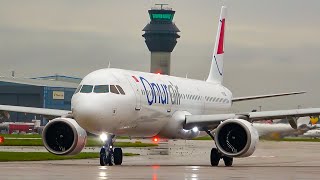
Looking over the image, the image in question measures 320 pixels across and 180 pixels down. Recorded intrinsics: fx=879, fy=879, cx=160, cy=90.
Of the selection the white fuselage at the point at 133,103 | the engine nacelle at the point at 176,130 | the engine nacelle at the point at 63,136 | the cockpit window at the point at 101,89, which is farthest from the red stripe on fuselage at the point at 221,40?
the cockpit window at the point at 101,89

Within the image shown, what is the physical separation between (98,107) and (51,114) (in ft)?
22.5

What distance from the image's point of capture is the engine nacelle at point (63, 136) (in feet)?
125

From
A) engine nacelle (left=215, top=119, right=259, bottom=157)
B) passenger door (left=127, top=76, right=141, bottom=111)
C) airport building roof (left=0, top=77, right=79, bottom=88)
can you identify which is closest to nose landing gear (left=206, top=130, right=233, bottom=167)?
engine nacelle (left=215, top=119, right=259, bottom=157)

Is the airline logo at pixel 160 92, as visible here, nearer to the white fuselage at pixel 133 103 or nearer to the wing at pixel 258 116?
the white fuselage at pixel 133 103

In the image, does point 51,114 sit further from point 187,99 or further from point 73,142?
point 187,99

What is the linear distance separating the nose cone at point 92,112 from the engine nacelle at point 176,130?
20.2 ft

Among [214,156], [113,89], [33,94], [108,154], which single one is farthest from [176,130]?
[33,94]

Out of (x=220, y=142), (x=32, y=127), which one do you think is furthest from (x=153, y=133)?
(x=32, y=127)

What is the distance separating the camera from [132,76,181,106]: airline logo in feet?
129

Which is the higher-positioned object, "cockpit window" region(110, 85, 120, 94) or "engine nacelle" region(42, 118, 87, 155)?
"cockpit window" region(110, 85, 120, 94)

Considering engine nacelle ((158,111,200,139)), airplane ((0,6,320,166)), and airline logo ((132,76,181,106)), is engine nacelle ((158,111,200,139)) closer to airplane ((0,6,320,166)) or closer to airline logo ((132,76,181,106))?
airplane ((0,6,320,166))

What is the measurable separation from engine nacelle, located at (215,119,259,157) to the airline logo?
11.4 feet

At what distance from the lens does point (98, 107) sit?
35.1 metres

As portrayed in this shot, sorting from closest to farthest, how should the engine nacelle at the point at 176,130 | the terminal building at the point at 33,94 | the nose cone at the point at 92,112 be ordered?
the nose cone at the point at 92,112
the engine nacelle at the point at 176,130
the terminal building at the point at 33,94
